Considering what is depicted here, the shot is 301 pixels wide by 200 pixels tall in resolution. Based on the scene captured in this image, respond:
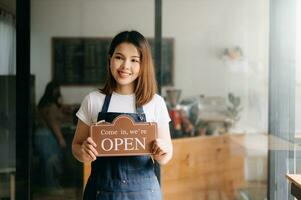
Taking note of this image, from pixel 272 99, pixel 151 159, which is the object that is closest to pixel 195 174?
pixel 272 99

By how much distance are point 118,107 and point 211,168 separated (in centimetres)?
189

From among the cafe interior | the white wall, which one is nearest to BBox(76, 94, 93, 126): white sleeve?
the cafe interior

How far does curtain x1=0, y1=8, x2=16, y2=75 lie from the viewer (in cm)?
298

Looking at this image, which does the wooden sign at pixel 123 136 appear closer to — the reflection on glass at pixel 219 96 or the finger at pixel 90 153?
the finger at pixel 90 153

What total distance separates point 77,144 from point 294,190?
1065 millimetres

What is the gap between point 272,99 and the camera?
3229mm

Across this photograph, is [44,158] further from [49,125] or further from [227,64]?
[227,64]

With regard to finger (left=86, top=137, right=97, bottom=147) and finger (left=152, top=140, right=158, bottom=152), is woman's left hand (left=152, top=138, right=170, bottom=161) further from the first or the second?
finger (left=86, top=137, right=97, bottom=147)

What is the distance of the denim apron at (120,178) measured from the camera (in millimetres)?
1659

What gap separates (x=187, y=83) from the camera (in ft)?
11.2

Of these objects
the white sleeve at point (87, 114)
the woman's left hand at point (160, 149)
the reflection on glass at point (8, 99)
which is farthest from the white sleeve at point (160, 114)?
the reflection on glass at point (8, 99)

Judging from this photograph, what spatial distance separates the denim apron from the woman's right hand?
2.5 inches

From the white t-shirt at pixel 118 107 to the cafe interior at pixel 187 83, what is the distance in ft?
4.48

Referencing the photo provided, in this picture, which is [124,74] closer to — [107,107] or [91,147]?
[107,107]
